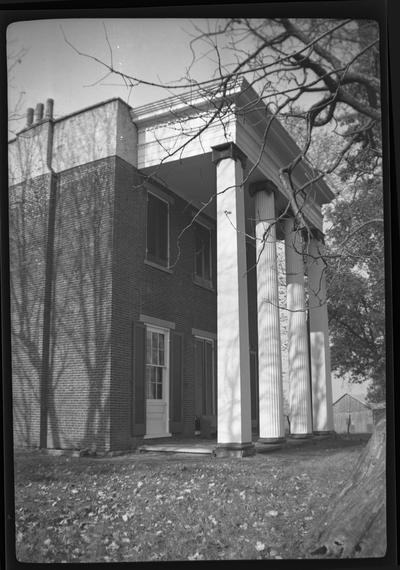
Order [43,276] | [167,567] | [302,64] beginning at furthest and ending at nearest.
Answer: [43,276] < [302,64] < [167,567]

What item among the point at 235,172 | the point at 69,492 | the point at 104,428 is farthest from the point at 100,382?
the point at 235,172

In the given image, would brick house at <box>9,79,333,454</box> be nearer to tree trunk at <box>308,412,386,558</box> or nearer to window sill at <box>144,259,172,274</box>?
window sill at <box>144,259,172,274</box>

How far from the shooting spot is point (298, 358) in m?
10.6

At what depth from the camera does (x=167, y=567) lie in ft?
15.4

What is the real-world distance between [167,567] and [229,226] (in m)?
5.34

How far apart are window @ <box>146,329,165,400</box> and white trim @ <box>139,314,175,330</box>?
0.15 metres

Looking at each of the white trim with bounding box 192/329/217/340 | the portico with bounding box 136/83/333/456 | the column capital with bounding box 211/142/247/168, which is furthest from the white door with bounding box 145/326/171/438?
the column capital with bounding box 211/142/247/168

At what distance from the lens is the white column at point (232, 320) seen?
8.20 metres

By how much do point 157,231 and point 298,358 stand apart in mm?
3546

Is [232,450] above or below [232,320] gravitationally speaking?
below

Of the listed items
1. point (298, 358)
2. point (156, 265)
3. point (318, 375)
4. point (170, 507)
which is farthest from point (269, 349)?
point (170, 507)

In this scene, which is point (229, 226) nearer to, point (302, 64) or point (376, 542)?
point (302, 64)

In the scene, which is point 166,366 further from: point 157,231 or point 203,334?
point 157,231

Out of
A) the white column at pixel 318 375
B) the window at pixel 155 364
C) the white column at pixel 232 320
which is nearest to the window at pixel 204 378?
the window at pixel 155 364
